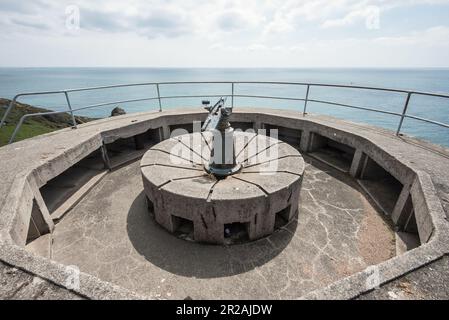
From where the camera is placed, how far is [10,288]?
1668 mm

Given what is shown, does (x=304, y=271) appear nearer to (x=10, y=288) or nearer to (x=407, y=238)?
(x=407, y=238)

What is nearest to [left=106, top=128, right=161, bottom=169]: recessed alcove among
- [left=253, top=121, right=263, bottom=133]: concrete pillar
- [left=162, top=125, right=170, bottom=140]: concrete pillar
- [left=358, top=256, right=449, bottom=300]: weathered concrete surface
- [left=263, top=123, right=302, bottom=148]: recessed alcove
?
[left=162, top=125, right=170, bottom=140]: concrete pillar

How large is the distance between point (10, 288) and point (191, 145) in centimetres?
396

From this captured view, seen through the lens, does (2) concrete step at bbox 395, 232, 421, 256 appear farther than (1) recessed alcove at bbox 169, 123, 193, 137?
No

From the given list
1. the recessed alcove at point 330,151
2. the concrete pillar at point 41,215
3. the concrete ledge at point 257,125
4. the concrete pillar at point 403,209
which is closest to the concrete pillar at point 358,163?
the concrete ledge at point 257,125

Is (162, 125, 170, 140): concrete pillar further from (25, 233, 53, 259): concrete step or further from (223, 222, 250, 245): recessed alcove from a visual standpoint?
(223, 222, 250, 245): recessed alcove

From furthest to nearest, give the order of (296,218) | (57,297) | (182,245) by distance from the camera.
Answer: (296,218), (182,245), (57,297)

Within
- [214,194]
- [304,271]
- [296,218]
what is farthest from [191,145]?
[304,271]

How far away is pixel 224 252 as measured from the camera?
3162 mm

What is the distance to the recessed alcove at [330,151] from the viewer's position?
5801 mm

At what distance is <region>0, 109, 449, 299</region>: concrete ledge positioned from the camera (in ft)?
5.78

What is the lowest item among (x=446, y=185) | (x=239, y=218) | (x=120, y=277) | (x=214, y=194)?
(x=120, y=277)

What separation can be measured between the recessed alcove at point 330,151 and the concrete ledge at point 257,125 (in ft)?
1.23

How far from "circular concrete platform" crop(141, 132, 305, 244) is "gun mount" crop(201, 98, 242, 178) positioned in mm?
160
